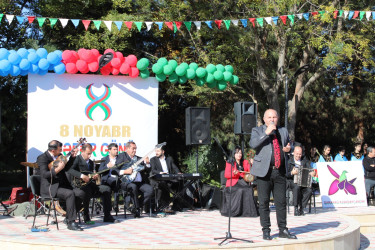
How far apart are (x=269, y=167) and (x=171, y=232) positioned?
6.28ft

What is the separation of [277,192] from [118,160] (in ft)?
12.0

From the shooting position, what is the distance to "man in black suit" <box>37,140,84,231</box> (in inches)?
290

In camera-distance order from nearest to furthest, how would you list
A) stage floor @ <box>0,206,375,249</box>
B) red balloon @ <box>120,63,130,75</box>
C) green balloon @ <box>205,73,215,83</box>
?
1. stage floor @ <box>0,206,375,249</box>
2. red balloon @ <box>120,63,130,75</box>
3. green balloon @ <box>205,73,215,83</box>

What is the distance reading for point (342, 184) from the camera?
10.5 metres

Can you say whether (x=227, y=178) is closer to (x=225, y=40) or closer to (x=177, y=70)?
(x=177, y=70)

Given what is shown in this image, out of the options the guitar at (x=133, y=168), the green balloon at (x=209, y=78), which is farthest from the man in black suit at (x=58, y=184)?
the green balloon at (x=209, y=78)

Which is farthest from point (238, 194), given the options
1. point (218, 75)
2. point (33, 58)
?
point (33, 58)

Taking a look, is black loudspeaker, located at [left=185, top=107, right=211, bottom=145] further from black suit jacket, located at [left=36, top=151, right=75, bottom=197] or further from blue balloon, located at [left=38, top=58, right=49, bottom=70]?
black suit jacket, located at [left=36, top=151, right=75, bottom=197]

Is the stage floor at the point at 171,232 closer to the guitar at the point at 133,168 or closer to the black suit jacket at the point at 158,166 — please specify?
the guitar at the point at 133,168

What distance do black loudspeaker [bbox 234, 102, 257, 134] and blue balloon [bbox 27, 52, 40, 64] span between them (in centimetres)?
428

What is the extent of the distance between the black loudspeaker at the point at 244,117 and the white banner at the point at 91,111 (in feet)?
6.10

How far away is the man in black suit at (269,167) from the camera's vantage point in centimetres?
613

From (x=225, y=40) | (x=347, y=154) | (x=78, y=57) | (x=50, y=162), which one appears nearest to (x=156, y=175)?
(x=50, y=162)

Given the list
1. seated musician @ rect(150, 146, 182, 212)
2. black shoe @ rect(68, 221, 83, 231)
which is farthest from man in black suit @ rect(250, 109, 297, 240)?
seated musician @ rect(150, 146, 182, 212)
